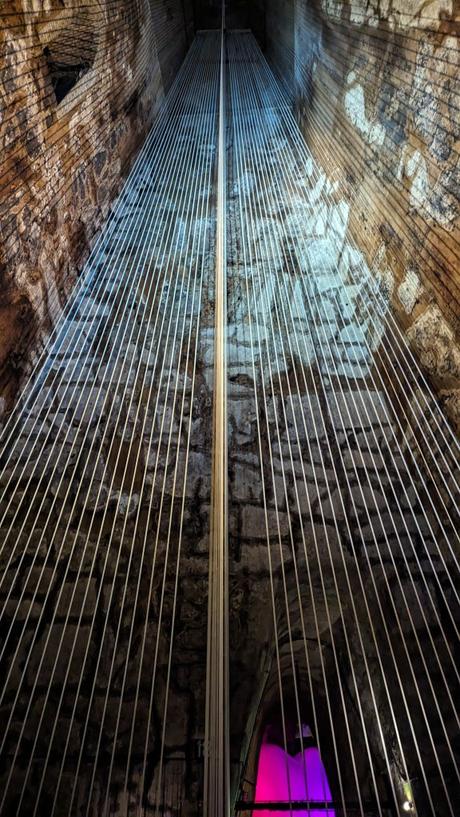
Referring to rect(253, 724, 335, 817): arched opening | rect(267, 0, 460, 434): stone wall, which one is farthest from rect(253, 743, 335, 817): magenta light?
rect(267, 0, 460, 434): stone wall

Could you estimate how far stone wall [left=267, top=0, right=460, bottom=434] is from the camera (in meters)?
2.01

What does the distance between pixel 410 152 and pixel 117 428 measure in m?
2.25

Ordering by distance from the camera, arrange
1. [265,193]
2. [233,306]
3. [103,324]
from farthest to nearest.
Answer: [265,193], [233,306], [103,324]

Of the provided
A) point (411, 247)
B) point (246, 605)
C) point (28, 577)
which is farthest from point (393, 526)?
point (28, 577)

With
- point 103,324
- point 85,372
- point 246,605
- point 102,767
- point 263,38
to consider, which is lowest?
point 102,767

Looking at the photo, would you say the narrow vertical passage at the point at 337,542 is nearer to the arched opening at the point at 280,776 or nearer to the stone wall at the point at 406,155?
the arched opening at the point at 280,776

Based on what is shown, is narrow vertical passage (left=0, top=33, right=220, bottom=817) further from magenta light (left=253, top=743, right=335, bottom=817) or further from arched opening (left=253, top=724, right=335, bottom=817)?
magenta light (left=253, top=743, right=335, bottom=817)

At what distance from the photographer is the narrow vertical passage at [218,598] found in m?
1.29

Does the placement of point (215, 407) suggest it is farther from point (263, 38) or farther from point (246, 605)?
point (263, 38)

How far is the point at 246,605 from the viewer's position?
1996mm

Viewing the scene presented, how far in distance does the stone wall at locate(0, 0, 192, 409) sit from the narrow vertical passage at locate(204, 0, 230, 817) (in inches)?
41.0

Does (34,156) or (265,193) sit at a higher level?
(34,156)

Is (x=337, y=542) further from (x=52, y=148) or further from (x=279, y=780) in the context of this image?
(x=52, y=148)

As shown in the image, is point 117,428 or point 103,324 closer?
point 117,428
